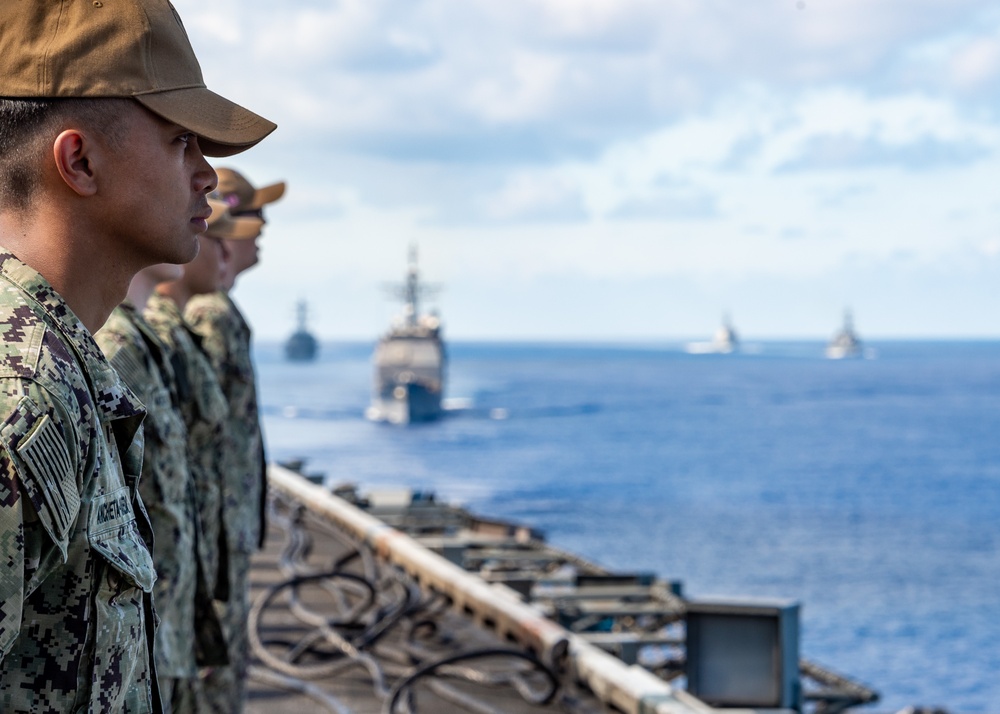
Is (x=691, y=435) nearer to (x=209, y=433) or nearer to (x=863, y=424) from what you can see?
(x=863, y=424)

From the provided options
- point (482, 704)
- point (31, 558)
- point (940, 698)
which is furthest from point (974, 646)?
point (31, 558)

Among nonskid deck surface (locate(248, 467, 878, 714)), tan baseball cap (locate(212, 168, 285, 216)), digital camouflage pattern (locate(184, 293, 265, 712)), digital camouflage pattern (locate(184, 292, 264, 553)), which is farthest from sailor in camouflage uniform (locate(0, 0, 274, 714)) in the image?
nonskid deck surface (locate(248, 467, 878, 714))

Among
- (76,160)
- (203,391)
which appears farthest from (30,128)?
(203,391)

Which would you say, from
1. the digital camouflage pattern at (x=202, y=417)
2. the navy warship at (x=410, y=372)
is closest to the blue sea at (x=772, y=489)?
the navy warship at (x=410, y=372)

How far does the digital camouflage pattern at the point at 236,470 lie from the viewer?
16.3 feet

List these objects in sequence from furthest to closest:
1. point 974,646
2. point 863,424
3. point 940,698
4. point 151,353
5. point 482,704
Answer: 1. point 863,424
2. point 974,646
3. point 940,698
4. point 482,704
5. point 151,353

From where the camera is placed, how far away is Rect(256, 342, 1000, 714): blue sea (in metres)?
33.2

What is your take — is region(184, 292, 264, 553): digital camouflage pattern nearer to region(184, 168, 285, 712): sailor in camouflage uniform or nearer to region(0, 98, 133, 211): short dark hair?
region(184, 168, 285, 712): sailor in camouflage uniform

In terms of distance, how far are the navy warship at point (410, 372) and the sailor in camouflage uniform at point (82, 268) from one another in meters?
94.9

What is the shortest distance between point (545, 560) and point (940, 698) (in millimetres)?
15004

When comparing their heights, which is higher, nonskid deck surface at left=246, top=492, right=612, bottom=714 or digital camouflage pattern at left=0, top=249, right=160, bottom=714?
digital camouflage pattern at left=0, top=249, right=160, bottom=714

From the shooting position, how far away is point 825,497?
61125 millimetres

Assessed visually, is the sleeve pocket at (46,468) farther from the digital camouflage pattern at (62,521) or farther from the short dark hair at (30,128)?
the short dark hair at (30,128)

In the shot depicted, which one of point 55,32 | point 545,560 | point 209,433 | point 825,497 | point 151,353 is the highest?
point 55,32
